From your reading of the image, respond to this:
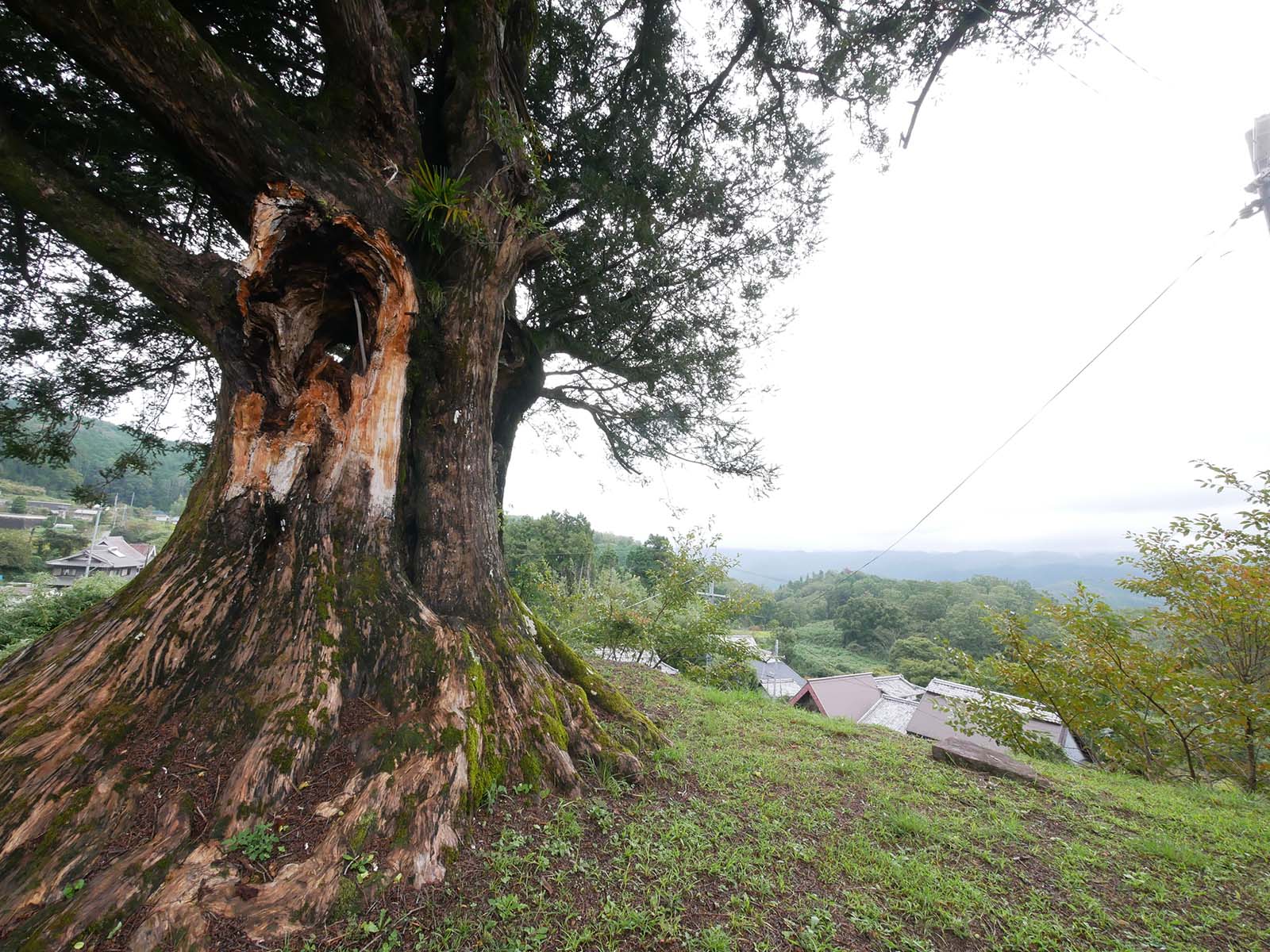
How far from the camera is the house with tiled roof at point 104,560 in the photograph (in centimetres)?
1869

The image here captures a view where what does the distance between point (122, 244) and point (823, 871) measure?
4.50 m

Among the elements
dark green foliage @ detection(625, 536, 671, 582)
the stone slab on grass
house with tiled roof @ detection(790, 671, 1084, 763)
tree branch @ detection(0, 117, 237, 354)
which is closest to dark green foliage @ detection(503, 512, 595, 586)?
dark green foliage @ detection(625, 536, 671, 582)

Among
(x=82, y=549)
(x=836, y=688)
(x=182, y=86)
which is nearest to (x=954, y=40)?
(x=182, y=86)

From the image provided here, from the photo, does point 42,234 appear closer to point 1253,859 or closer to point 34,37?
point 34,37

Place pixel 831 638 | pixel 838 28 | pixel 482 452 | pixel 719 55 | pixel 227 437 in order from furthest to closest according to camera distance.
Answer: pixel 831 638 < pixel 719 55 < pixel 838 28 < pixel 482 452 < pixel 227 437

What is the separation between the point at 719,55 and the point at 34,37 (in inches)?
200

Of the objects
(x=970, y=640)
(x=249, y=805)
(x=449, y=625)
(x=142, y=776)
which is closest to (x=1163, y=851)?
(x=449, y=625)

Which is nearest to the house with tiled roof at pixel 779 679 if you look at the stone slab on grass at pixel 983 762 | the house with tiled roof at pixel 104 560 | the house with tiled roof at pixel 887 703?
the house with tiled roof at pixel 887 703

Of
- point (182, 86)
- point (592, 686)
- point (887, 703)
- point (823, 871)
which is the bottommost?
point (887, 703)

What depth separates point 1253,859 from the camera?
2.57 metres

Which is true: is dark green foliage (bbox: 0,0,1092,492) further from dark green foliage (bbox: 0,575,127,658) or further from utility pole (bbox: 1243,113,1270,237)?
dark green foliage (bbox: 0,575,127,658)

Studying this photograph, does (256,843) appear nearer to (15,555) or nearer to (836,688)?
(836,688)

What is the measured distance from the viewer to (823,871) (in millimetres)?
2025

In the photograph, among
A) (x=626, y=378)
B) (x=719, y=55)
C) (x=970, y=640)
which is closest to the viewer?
(x=719, y=55)
